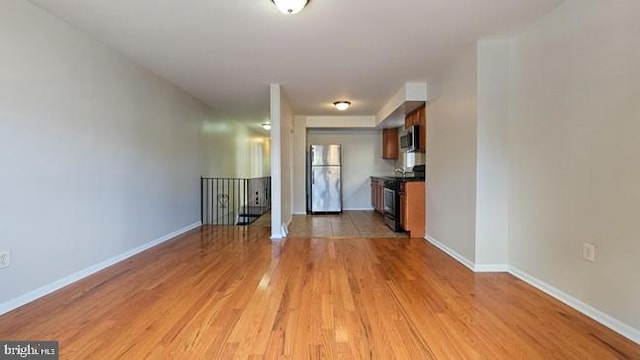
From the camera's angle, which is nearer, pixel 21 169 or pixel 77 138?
→ pixel 21 169

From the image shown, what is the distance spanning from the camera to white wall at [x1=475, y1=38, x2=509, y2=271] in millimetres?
3176

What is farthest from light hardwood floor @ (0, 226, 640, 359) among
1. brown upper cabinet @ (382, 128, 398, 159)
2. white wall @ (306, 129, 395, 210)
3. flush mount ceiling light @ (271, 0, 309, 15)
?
white wall @ (306, 129, 395, 210)

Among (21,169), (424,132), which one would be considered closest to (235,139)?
(424,132)

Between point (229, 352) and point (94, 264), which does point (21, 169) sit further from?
point (229, 352)

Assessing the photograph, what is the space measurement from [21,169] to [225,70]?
2343mm

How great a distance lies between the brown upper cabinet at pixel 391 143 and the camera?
7699mm

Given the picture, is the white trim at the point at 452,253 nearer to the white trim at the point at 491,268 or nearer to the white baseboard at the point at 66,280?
the white trim at the point at 491,268

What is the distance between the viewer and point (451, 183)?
152 inches

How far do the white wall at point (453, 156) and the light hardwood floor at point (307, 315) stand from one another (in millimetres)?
556

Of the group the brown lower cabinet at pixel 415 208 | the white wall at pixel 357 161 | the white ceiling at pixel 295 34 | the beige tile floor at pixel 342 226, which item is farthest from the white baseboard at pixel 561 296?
the white wall at pixel 357 161

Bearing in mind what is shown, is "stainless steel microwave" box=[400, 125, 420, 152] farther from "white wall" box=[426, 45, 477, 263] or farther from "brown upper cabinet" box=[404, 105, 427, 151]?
"white wall" box=[426, 45, 477, 263]

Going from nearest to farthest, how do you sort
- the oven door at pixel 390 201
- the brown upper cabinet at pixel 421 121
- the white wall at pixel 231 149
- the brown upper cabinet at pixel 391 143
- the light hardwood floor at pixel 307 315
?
the light hardwood floor at pixel 307 315 → the brown upper cabinet at pixel 421 121 → the oven door at pixel 390 201 → the white wall at pixel 231 149 → the brown upper cabinet at pixel 391 143

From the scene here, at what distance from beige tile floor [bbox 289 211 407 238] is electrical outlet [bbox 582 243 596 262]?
9.11ft

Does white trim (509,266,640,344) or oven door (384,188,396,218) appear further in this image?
oven door (384,188,396,218)
